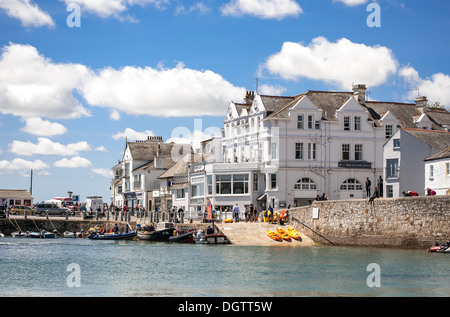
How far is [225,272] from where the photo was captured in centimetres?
3928

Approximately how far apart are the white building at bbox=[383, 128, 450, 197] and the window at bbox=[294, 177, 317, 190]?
392 inches

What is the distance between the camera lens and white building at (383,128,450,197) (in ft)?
194

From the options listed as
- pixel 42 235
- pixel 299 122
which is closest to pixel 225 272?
pixel 299 122

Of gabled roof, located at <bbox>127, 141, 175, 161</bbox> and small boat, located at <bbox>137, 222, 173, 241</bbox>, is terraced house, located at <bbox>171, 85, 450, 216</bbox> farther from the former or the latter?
gabled roof, located at <bbox>127, 141, 175, 161</bbox>

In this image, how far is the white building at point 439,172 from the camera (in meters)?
53.9

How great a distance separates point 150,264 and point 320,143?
3050cm

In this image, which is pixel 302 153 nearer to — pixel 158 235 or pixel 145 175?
pixel 158 235

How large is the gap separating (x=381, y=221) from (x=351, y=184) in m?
19.3

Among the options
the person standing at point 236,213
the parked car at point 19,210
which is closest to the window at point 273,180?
the person standing at point 236,213

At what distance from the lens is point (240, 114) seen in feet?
247

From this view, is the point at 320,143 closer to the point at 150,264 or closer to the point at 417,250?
the point at 417,250

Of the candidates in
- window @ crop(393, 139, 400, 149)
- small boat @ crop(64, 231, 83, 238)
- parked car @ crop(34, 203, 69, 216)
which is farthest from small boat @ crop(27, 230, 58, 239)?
window @ crop(393, 139, 400, 149)
